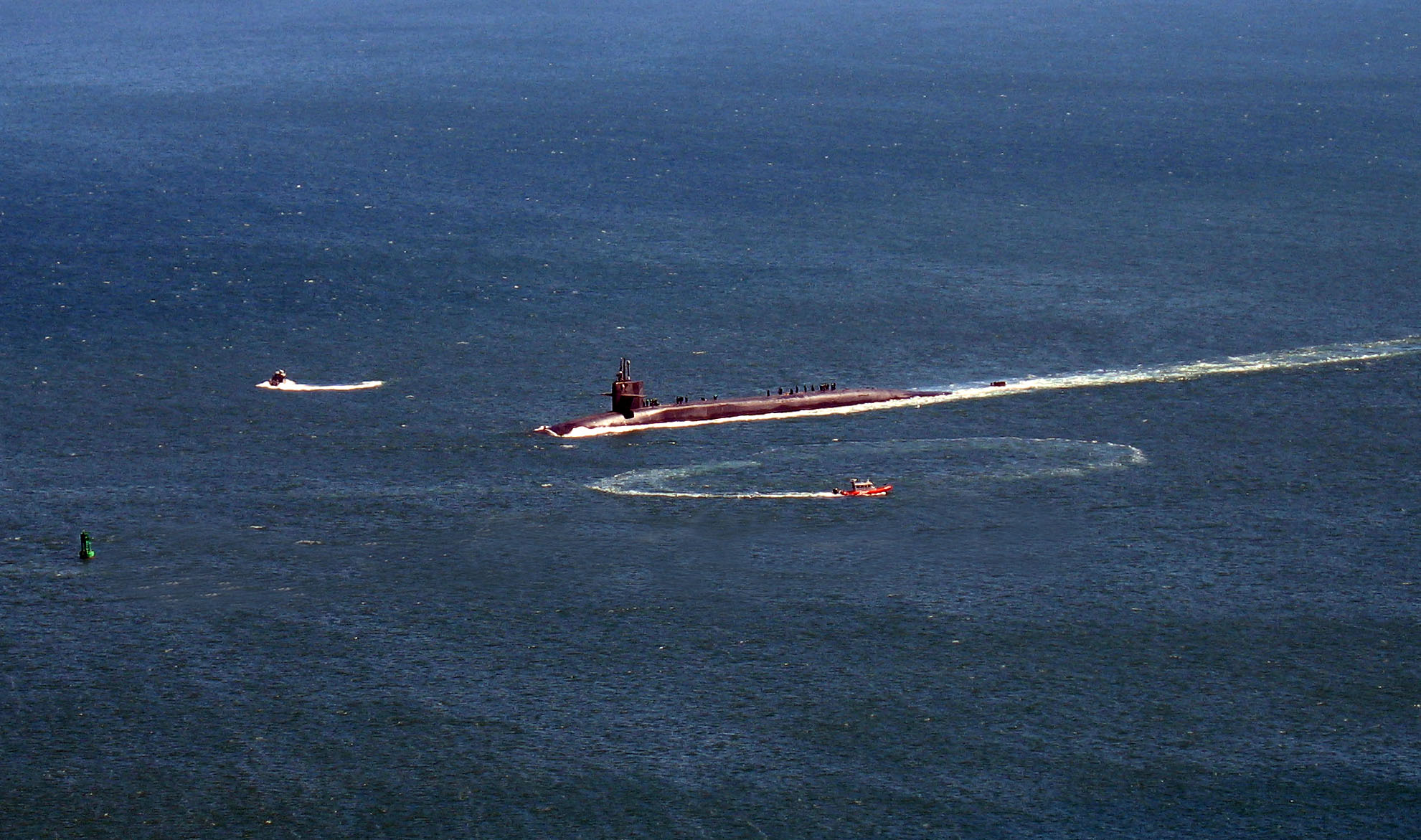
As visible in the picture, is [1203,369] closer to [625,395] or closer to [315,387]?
[625,395]

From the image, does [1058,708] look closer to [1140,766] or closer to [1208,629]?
[1140,766]

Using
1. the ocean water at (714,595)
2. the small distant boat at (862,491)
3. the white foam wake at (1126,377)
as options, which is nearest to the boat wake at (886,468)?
Answer: the ocean water at (714,595)

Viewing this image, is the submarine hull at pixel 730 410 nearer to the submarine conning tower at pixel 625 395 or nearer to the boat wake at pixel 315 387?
the submarine conning tower at pixel 625 395

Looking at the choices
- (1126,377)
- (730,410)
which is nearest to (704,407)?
(730,410)

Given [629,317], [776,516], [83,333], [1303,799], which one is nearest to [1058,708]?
[1303,799]

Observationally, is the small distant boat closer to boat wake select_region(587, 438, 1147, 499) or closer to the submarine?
boat wake select_region(587, 438, 1147, 499)
